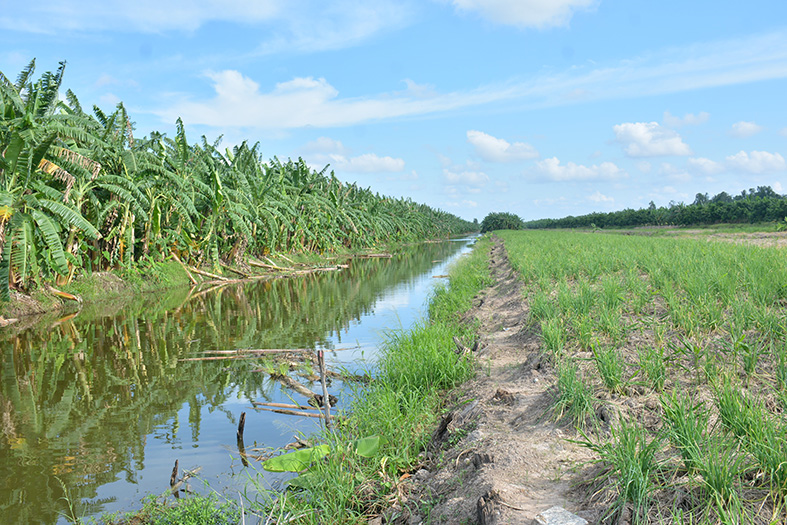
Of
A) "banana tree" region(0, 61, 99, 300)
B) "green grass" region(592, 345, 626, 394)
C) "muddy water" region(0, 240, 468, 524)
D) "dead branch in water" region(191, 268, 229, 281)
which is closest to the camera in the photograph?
"green grass" region(592, 345, 626, 394)

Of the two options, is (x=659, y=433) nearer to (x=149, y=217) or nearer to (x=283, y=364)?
(x=283, y=364)

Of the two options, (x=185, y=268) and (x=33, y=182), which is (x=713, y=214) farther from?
(x=33, y=182)

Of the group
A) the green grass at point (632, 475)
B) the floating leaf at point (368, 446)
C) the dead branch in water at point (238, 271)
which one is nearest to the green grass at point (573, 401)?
the green grass at point (632, 475)

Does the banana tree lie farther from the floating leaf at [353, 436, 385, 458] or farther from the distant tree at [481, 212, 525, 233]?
the distant tree at [481, 212, 525, 233]

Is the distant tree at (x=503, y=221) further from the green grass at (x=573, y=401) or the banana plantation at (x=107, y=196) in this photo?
the green grass at (x=573, y=401)

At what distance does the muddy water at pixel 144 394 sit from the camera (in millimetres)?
4535

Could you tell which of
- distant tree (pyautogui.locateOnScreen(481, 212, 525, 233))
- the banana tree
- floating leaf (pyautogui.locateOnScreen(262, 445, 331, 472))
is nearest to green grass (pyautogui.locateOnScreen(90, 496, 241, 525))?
Result: floating leaf (pyautogui.locateOnScreen(262, 445, 331, 472))

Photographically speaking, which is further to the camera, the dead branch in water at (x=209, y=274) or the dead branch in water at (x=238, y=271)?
the dead branch in water at (x=238, y=271)

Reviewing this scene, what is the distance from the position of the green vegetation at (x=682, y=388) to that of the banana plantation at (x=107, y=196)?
11464 mm

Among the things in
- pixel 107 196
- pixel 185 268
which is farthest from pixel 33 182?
pixel 185 268

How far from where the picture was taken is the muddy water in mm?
4535

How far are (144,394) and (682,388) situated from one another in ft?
21.7

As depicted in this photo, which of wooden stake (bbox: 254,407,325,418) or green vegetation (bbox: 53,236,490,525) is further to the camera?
wooden stake (bbox: 254,407,325,418)

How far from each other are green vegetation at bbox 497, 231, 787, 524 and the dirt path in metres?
0.25
